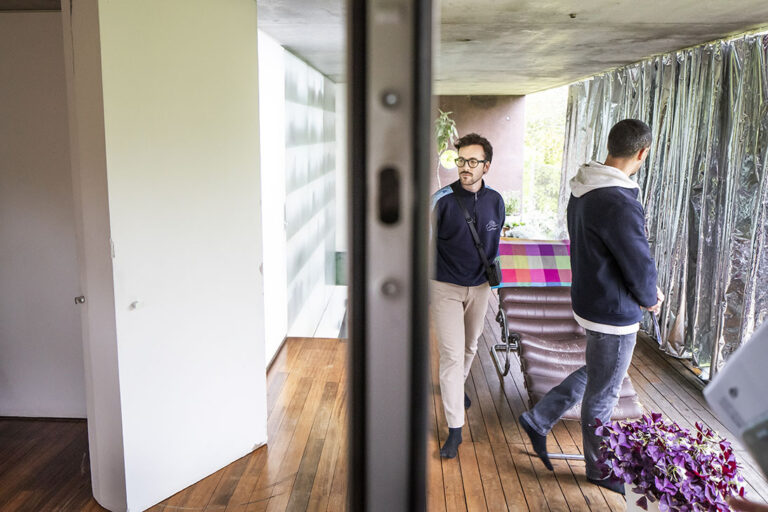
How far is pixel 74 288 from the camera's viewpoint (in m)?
3.54

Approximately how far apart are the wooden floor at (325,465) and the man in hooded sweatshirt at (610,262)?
41 cm

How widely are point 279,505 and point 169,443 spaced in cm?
52

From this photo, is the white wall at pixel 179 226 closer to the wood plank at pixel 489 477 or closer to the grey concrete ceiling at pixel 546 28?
the grey concrete ceiling at pixel 546 28

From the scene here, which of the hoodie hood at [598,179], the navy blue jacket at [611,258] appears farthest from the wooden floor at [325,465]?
the hoodie hood at [598,179]

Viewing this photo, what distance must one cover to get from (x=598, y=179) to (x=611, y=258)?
0.31 metres

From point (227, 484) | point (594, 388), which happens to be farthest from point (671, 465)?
point (227, 484)

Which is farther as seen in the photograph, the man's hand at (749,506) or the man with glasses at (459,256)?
the man with glasses at (459,256)

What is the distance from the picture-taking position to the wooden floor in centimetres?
286

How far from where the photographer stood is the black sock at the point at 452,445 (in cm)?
326

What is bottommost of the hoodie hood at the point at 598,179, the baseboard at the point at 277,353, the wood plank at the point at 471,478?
the wood plank at the point at 471,478

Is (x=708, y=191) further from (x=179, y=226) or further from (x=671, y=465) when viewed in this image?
(x=179, y=226)

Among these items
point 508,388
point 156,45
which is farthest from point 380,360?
point 508,388

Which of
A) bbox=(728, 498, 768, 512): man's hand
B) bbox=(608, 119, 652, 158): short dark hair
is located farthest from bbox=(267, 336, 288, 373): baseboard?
bbox=(728, 498, 768, 512): man's hand

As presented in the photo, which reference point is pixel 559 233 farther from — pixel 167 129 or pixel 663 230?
pixel 167 129
